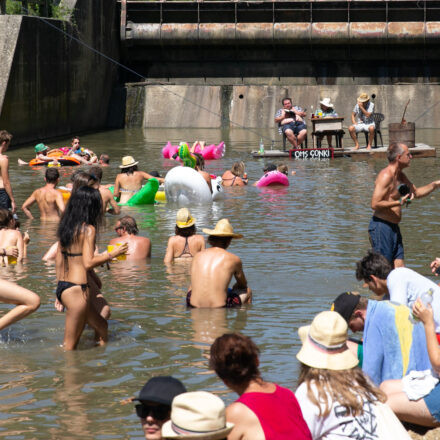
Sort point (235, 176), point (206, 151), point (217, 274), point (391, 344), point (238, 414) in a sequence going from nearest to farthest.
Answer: point (238, 414), point (391, 344), point (217, 274), point (235, 176), point (206, 151)

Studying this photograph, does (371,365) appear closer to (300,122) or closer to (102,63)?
(300,122)

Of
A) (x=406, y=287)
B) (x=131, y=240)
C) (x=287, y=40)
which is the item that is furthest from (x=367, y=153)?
(x=406, y=287)

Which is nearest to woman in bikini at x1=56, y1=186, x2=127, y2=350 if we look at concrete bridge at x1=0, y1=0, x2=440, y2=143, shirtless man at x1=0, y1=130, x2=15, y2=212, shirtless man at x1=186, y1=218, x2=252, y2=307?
shirtless man at x1=186, y1=218, x2=252, y2=307

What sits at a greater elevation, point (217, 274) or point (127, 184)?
point (127, 184)

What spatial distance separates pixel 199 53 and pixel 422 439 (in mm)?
30485

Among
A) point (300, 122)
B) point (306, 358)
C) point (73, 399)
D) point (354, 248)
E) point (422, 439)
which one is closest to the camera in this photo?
point (306, 358)

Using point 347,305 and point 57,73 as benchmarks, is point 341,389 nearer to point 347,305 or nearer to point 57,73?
point 347,305

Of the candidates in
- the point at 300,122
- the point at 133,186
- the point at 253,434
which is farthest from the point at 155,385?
the point at 300,122

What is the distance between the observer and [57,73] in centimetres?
2956

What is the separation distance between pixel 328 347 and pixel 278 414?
19.5 inches

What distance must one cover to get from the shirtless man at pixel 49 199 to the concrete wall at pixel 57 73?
11.9 metres

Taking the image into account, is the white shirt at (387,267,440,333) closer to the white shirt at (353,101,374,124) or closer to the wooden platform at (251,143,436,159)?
the wooden platform at (251,143,436,159)

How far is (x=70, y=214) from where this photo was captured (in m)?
7.14

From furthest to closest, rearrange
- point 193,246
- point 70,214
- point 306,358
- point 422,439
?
point 193,246 < point 70,214 < point 422,439 < point 306,358
